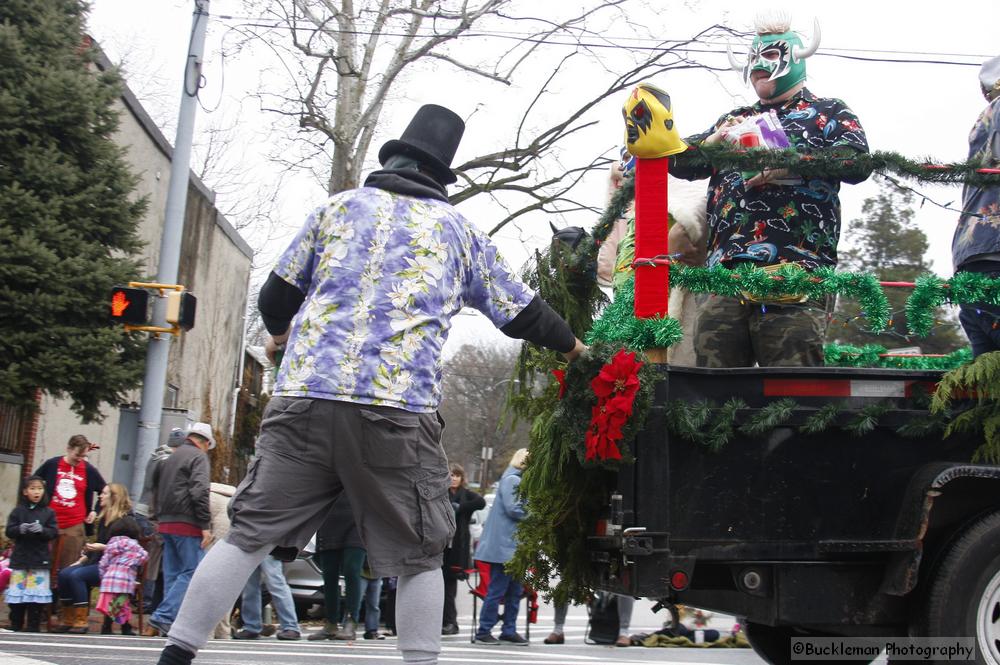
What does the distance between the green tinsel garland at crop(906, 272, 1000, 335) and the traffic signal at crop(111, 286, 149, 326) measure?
29.4 feet

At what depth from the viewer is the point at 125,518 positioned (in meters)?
10.4

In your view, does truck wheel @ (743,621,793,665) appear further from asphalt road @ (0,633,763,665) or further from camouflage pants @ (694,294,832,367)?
asphalt road @ (0,633,763,665)

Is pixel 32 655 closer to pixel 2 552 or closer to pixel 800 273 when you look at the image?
pixel 800 273

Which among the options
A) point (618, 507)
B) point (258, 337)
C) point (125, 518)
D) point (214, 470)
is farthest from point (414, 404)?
point (258, 337)

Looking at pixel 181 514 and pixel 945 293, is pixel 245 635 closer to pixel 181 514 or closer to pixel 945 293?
pixel 181 514

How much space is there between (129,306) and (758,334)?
28.4ft

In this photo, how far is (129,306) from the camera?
1184cm

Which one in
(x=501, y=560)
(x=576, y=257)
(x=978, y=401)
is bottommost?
(x=501, y=560)

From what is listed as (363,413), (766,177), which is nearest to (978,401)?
(766,177)

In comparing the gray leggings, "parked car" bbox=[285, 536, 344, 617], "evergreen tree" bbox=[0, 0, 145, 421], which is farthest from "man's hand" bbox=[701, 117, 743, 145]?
"evergreen tree" bbox=[0, 0, 145, 421]

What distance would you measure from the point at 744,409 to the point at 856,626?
2.94 feet

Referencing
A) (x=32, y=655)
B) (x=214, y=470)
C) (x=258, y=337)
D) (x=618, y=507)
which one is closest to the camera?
(x=618, y=507)

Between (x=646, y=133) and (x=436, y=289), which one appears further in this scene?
(x=646, y=133)

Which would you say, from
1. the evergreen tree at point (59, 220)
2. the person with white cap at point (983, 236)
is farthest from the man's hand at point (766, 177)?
the evergreen tree at point (59, 220)
